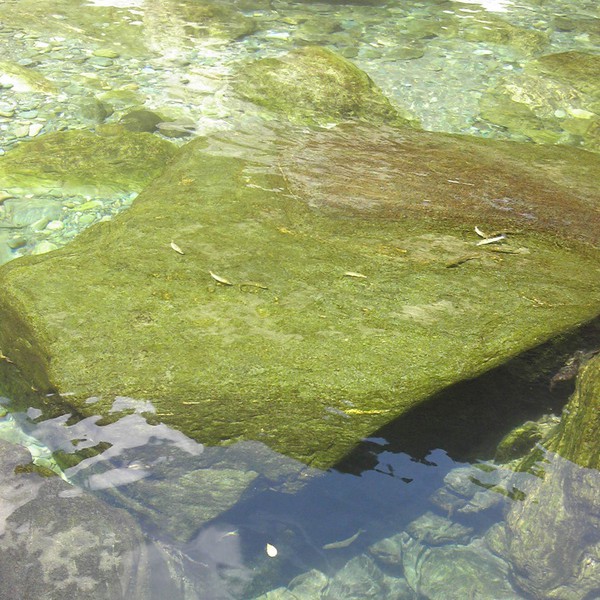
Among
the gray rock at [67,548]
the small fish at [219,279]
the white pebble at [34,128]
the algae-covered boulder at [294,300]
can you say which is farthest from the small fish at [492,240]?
the white pebble at [34,128]

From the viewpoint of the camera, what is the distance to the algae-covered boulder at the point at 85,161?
5270 millimetres

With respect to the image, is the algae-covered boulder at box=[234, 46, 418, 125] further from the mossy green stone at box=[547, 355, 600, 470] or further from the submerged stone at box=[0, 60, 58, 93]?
the mossy green stone at box=[547, 355, 600, 470]

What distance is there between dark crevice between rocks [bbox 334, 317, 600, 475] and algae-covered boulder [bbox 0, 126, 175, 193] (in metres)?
3.08

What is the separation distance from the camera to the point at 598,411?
9.35 feet

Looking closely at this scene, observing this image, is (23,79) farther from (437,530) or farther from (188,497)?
(437,530)

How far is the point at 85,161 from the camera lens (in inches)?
218

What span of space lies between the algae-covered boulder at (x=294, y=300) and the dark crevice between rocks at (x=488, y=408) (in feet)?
0.25

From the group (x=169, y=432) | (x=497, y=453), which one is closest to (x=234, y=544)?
(x=169, y=432)

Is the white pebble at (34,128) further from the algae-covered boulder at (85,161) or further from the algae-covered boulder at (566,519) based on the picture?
the algae-covered boulder at (566,519)

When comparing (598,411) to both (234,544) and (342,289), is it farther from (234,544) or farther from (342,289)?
(234,544)

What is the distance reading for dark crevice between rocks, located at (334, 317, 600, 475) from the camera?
Result: 304 centimetres

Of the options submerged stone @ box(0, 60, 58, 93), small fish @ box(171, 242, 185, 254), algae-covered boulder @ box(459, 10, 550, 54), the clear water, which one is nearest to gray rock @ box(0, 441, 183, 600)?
the clear water

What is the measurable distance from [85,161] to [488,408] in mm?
3851

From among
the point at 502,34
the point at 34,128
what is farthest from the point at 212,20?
the point at 502,34
